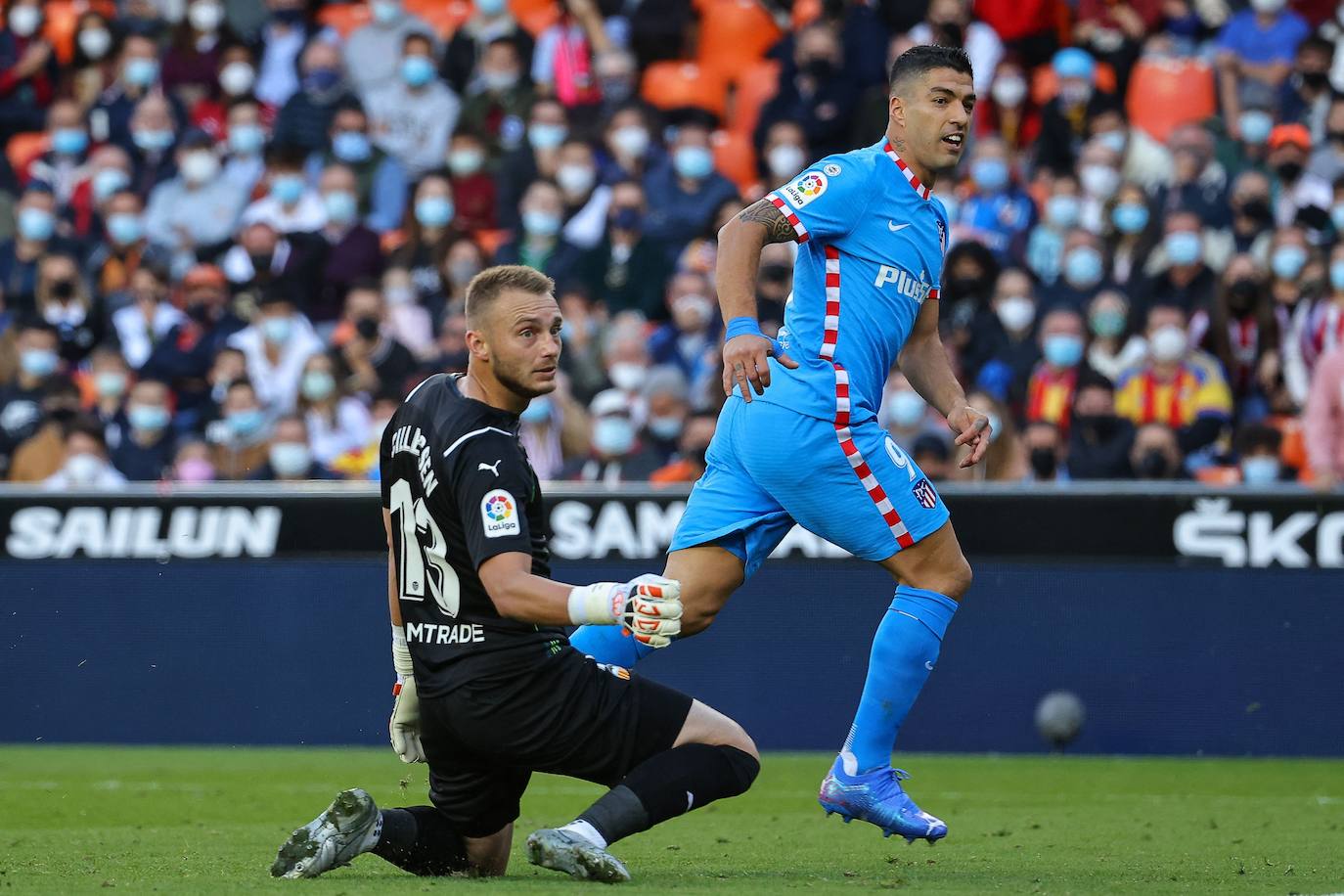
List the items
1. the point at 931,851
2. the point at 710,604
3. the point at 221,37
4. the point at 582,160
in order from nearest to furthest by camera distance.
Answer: the point at 710,604
the point at 931,851
the point at 582,160
the point at 221,37

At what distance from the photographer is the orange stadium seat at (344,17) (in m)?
→ 18.0

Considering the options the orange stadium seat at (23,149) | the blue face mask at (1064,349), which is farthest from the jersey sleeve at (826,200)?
the orange stadium seat at (23,149)

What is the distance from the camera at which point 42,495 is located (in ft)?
38.7

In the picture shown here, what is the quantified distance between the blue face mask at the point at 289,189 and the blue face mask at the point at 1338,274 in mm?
7998

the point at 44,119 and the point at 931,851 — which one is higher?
the point at 44,119

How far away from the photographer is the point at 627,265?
14727mm

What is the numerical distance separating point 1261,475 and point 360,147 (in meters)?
8.03

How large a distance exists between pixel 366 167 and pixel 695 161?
3.20m

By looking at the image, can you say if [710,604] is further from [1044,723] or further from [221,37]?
[221,37]

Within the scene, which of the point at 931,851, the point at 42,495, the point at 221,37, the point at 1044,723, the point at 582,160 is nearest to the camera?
the point at 931,851

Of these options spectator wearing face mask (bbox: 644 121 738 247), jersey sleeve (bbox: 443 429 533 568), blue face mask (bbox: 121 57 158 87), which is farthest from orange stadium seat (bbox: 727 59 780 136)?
jersey sleeve (bbox: 443 429 533 568)

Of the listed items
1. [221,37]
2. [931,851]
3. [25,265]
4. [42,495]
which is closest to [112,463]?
[42,495]

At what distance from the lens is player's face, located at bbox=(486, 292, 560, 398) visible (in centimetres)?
577

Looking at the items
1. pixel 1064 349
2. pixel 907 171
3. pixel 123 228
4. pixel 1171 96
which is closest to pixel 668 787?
pixel 907 171
